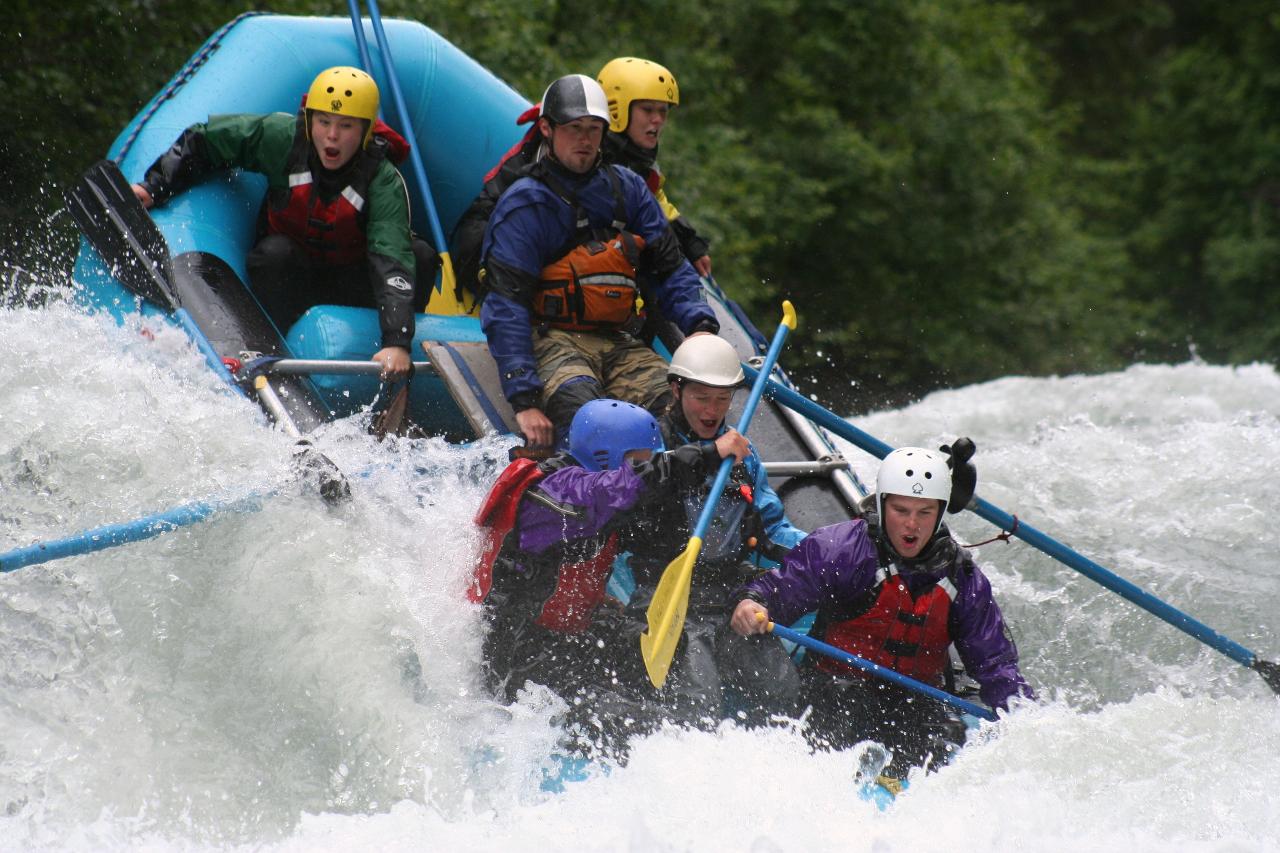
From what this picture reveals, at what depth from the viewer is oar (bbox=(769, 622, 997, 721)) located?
136 inches

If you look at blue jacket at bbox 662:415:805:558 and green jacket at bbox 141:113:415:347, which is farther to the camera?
green jacket at bbox 141:113:415:347

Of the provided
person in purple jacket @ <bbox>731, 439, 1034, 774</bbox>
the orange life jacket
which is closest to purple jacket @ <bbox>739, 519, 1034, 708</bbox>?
person in purple jacket @ <bbox>731, 439, 1034, 774</bbox>

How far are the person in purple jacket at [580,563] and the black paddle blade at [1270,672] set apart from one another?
174 cm

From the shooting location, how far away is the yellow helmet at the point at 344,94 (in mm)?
4391

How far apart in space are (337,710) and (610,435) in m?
0.92

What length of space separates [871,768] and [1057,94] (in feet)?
45.6

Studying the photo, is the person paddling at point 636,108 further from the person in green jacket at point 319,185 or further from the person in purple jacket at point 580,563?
A: the person in purple jacket at point 580,563

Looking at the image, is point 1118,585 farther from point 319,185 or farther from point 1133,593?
point 319,185

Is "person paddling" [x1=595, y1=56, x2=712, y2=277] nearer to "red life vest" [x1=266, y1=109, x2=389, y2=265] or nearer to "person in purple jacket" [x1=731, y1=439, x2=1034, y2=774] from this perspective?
"red life vest" [x1=266, y1=109, x2=389, y2=265]

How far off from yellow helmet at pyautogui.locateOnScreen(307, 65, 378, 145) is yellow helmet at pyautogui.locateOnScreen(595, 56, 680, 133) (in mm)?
803

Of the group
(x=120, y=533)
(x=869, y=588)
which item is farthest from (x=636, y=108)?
(x=120, y=533)

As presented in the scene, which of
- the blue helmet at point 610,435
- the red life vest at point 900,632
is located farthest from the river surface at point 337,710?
the blue helmet at point 610,435

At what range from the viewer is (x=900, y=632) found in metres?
3.55

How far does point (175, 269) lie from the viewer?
4.38 meters
